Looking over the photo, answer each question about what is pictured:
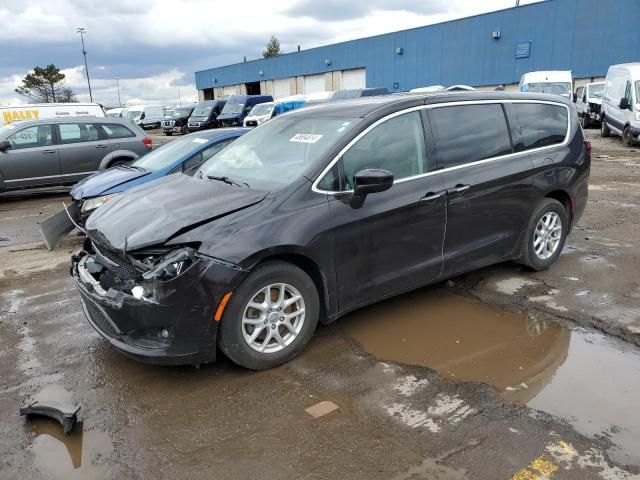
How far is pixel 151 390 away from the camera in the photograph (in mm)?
3469

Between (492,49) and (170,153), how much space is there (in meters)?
31.0

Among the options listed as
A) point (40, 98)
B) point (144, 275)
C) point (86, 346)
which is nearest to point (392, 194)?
point (144, 275)

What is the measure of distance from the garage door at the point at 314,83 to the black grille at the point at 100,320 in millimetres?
45864

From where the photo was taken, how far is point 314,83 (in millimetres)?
48750

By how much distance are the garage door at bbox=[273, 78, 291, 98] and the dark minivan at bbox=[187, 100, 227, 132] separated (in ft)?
64.9

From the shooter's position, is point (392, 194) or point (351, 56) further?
point (351, 56)

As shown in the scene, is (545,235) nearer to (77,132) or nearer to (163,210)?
(163,210)

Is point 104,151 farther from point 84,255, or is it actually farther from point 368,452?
point 368,452

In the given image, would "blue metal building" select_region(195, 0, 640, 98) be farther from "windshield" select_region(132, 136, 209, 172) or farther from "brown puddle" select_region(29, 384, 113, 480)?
"brown puddle" select_region(29, 384, 113, 480)

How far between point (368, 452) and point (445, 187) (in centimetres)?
232

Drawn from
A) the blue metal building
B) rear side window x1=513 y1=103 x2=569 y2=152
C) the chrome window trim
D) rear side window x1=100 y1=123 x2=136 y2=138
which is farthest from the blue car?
the blue metal building

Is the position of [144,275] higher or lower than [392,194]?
lower

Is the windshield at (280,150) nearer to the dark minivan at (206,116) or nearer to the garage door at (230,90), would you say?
the dark minivan at (206,116)

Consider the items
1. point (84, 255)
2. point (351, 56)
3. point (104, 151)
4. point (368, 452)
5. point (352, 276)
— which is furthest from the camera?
point (351, 56)
